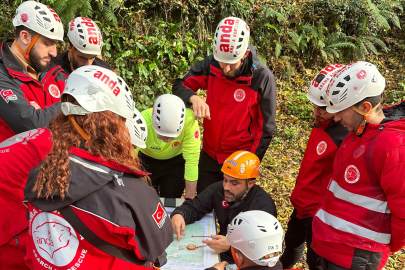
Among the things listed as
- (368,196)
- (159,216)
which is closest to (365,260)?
(368,196)

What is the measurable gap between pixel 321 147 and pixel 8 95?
3186 millimetres

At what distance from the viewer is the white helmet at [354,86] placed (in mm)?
2570

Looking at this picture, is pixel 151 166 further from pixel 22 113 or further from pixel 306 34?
pixel 306 34

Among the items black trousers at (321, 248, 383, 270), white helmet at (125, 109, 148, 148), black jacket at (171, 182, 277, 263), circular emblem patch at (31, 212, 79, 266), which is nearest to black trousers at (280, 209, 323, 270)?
black jacket at (171, 182, 277, 263)

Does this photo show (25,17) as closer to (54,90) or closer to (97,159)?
(54,90)

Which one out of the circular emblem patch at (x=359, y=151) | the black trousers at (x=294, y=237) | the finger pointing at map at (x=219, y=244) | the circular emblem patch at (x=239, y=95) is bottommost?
the black trousers at (x=294, y=237)

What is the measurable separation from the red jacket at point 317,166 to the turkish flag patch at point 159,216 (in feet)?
6.84

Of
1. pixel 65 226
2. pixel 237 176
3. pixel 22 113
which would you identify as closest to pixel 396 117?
pixel 237 176

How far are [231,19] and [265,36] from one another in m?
6.16

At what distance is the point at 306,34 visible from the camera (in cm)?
988

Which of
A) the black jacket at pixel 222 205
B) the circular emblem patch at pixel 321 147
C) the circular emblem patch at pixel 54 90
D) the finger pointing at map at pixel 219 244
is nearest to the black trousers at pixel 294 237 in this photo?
the black jacket at pixel 222 205

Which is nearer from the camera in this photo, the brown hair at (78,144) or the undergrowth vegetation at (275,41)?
the brown hair at (78,144)

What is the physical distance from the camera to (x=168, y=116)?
137 inches

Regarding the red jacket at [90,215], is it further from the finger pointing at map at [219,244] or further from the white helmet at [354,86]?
the white helmet at [354,86]
